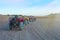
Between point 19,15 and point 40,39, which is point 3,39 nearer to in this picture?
point 40,39

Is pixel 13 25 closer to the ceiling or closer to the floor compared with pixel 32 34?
closer to the ceiling

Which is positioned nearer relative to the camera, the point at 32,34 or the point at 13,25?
the point at 32,34

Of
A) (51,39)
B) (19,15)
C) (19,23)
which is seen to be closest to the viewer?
(51,39)

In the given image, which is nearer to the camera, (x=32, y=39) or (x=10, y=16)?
(x=32, y=39)

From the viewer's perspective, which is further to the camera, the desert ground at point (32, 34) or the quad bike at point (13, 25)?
the quad bike at point (13, 25)

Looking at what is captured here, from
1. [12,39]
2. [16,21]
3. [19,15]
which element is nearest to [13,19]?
[16,21]

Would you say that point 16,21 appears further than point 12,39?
Yes

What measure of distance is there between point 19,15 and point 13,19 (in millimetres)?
2244

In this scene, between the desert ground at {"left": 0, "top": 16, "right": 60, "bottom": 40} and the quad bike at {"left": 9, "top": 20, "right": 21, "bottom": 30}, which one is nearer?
the desert ground at {"left": 0, "top": 16, "right": 60, "bottom": 40}

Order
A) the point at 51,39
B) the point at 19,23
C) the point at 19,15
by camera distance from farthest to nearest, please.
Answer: the point at 19,15, the point at 19,23, the point at 51,39

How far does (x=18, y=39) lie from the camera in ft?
39.4

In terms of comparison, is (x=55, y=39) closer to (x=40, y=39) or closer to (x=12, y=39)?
(x=40, y=39)

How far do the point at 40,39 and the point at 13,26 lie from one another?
8.33 meters

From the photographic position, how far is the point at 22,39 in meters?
12.0
